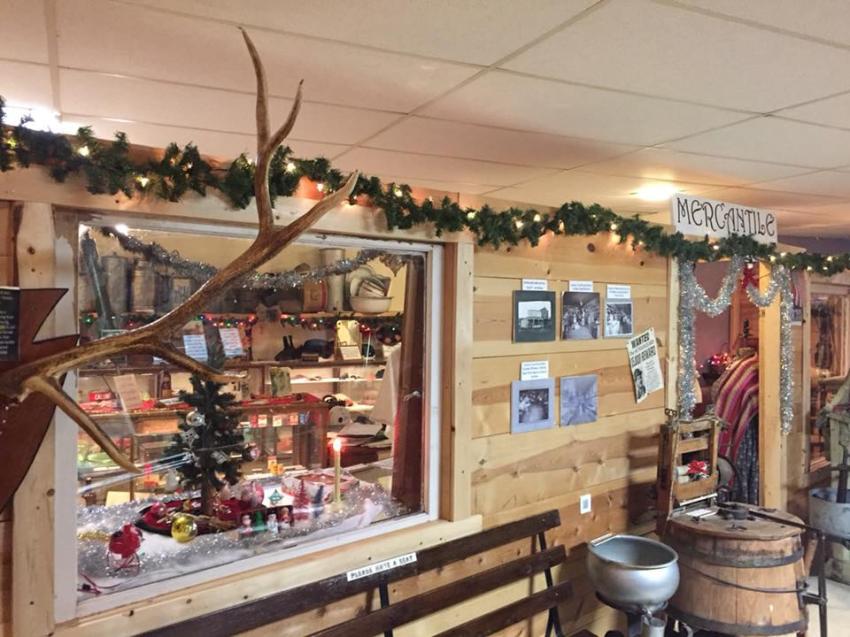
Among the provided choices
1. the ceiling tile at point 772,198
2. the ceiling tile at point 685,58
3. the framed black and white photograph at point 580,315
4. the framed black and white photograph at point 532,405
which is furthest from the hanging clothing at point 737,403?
the ceiling tile at point 685,58

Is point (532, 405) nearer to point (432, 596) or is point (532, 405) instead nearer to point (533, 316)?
point (533, 316)

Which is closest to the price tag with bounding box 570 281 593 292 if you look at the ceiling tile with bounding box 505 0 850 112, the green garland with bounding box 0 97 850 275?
the green garland with bounding box 0 97 850 275

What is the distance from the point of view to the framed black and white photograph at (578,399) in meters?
2.80

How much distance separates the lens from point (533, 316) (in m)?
2.67

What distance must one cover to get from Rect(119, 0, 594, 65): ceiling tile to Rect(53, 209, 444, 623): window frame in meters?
0.63

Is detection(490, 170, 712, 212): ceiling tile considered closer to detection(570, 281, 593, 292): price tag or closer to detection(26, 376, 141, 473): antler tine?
detection(570, 281, 593, 292): price tag

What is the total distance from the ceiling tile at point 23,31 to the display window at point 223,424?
48cm

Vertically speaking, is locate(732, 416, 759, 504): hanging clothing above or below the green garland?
below

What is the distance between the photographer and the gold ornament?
2.08 m

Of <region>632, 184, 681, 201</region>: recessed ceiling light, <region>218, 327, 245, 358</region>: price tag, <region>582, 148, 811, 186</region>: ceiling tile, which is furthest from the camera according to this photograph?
<region>632, 184, 681, 201</region>: recessed ceiling light

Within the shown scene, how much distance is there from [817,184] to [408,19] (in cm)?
305

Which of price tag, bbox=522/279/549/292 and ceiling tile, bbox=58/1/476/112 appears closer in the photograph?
ceiling tile, bbox=58/1/476/112

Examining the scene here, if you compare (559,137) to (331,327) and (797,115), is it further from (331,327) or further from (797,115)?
(331,327)

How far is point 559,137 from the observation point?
8.48ft
